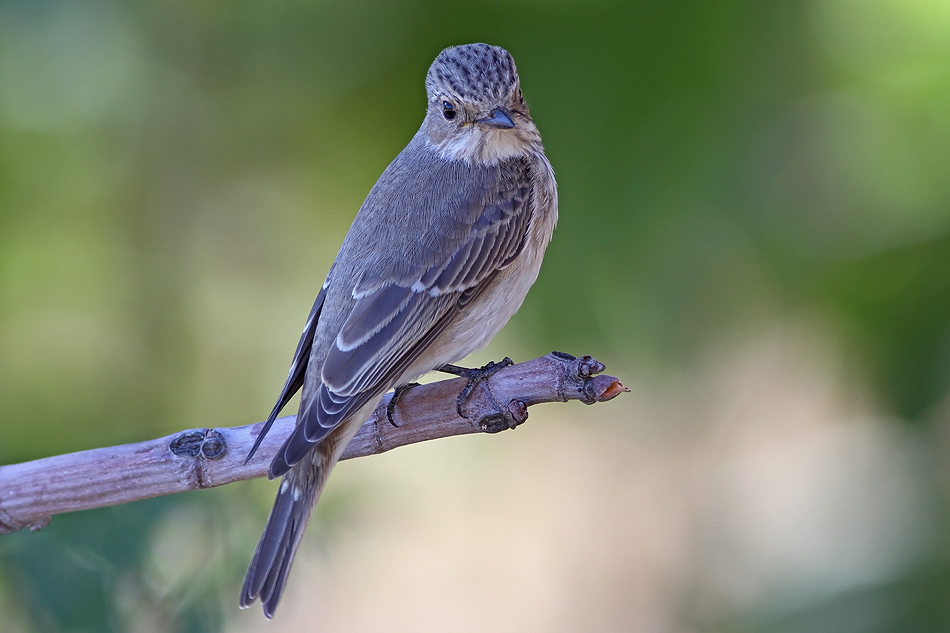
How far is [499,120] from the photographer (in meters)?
2.85

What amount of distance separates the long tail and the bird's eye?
127cm

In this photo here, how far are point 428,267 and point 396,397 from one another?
43 cm

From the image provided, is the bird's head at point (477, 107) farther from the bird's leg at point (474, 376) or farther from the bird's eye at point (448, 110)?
the bird's leg at point (474, 376)

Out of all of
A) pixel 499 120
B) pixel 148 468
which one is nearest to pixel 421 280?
pixel 499 120

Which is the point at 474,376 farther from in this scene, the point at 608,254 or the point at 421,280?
the point at 608,254

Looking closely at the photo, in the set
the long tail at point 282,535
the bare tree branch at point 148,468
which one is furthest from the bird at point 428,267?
the bare tree branch at point 148,468

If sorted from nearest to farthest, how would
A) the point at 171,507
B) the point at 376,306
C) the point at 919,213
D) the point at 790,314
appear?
the point at 376,306 → the point at 171,507 → the point at 919,213 → the point at 790,314

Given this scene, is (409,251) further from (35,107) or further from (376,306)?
(35,107)

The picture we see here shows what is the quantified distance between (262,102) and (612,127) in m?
1.53

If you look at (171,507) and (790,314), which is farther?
(790,314)

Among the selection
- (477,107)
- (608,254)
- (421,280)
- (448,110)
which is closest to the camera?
(421,280)

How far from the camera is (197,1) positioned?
3.71 meters

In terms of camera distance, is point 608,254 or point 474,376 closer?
point 474,376

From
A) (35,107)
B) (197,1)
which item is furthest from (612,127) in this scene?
(35,107)
